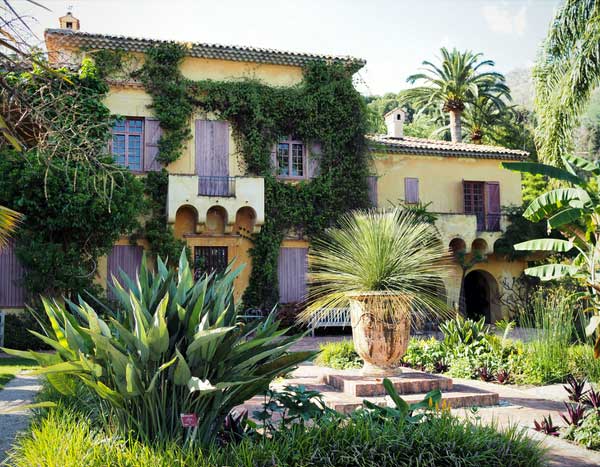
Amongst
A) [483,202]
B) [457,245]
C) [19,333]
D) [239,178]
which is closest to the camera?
[19,333]

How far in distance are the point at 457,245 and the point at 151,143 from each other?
34.3 ft

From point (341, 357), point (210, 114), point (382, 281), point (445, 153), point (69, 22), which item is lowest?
point (341, 357)

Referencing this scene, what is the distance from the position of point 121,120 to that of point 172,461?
1426 centimetres

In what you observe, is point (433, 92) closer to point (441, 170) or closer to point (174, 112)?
point (441, 170)

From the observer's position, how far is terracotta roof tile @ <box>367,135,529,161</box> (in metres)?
20.3

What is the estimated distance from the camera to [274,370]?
4219 millimetres

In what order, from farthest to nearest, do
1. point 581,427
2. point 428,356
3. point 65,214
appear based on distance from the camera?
1. point 65,214
2. point 428,356
3. point 581,427

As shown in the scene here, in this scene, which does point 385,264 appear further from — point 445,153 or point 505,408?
point 445,153

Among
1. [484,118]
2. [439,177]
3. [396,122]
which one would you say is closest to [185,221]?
[439,177]

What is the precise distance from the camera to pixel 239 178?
17.0m

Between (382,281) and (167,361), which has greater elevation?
(382,281)

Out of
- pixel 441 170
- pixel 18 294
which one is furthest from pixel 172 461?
pixel 441 170

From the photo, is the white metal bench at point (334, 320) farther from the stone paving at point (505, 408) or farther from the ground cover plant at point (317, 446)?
the ground cover plant at point (317, 446)

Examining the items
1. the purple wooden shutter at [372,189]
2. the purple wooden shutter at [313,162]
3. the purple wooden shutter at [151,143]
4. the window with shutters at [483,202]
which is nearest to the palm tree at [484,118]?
the window with shutters at [483,202]
